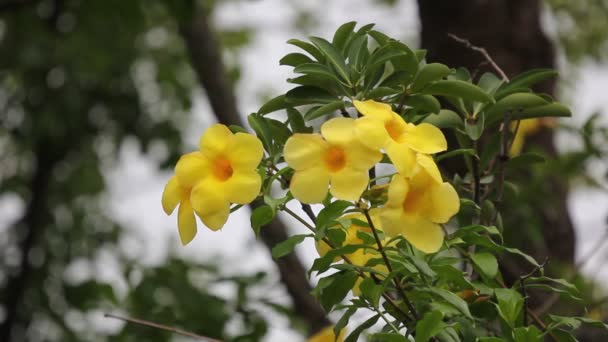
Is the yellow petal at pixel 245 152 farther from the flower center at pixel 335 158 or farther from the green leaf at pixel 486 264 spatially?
the green leaf at pixel 486 264

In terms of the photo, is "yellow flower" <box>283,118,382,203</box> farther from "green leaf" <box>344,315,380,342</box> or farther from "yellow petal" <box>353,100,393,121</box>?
"green leaf" <box>344,315,380,342</box>

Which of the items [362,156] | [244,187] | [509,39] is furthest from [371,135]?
[509,39]

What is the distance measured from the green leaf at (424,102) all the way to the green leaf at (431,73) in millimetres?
17

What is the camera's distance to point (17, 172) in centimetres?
356

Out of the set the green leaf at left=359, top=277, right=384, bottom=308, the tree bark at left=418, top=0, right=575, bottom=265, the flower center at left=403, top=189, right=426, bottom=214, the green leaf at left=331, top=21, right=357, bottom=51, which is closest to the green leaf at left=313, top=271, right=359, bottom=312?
the green leaf at left=359, top=277, right=384, bottom=308

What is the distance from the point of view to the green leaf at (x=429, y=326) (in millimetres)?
785

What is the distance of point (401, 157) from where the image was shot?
0.74 meters

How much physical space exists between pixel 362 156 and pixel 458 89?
18 cm

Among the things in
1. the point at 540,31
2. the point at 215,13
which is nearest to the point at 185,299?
the point at 540,31

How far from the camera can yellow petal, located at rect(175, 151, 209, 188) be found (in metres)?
0.82

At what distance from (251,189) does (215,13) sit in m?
3.35

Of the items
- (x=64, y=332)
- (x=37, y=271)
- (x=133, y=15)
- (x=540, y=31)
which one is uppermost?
(x=133, y=15)

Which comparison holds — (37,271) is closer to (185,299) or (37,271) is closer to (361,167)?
(185,299)

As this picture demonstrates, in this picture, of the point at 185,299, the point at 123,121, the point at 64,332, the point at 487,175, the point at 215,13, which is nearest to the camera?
the point at 487,175
